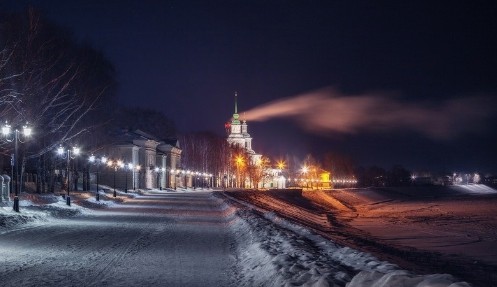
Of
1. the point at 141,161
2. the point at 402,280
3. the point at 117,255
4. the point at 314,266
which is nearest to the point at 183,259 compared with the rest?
the point at 117,255

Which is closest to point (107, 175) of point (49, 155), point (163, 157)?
point (163, 157)

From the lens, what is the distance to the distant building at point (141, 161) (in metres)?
96.7

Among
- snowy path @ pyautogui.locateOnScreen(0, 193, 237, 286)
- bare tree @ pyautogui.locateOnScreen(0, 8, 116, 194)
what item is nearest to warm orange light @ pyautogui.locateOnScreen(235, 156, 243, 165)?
bare tree @ pyautogui.locateOnScreen(0, 8, 116, 194)

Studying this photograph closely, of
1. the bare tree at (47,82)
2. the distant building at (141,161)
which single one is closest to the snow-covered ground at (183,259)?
the bare tree at (47,82)

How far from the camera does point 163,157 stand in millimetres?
120250

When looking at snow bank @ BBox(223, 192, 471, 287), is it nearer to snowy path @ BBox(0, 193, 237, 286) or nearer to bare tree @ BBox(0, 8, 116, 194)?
snowy path @ BBox(0, 193, 237, 286)

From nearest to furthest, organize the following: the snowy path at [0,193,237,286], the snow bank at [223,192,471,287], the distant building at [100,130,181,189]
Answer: the snow bank at [223,192,471,287], the snowy path at [0,193,237,286], the distant building at [100,130,181,189]

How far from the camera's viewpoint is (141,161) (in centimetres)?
10844

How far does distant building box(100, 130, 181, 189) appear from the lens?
9669 cm

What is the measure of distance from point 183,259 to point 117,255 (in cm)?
185

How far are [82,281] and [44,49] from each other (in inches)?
1358

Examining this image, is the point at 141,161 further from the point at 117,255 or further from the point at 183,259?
the point at 183,259

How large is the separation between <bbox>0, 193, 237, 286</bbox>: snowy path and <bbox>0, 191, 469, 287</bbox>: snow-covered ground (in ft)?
0.06

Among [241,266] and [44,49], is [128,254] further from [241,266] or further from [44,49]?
[44,49]
